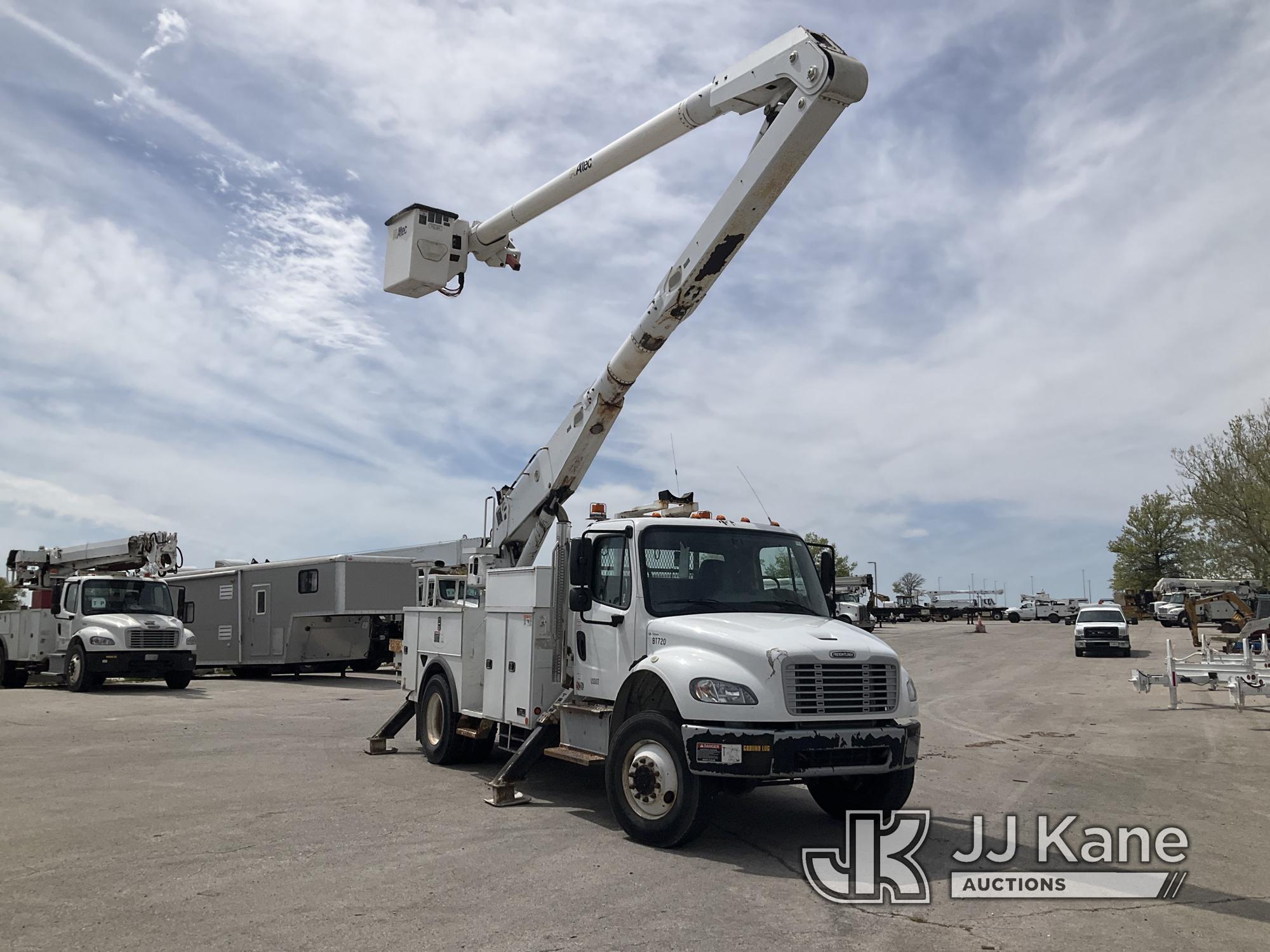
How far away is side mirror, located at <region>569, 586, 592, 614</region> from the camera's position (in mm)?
8406

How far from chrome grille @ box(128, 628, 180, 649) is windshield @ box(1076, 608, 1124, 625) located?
27229 mm

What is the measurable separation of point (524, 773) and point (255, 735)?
605 cm

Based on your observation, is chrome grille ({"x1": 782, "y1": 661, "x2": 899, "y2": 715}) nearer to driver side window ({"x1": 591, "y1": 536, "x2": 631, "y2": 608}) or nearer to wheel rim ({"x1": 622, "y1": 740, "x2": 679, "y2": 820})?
wheel rim ({"x1": 622, "y1": 740, "x2": 679, "y2": 820})

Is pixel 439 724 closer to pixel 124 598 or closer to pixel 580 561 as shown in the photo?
pixel 580 561

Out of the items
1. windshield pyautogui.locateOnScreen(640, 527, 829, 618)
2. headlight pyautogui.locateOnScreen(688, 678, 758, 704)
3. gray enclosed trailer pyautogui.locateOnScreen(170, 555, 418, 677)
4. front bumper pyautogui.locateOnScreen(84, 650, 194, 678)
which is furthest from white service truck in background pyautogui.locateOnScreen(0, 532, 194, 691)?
headlight pyautogui.locateOnScreen(688, 678, 758, 704)

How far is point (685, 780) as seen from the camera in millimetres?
6848

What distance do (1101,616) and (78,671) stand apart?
2955 centimetres

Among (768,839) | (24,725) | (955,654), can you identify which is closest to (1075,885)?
(768,839)

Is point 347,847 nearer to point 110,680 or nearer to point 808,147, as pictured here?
point 808,147

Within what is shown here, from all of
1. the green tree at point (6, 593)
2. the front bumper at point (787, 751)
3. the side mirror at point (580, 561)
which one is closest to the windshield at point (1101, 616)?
the front bumper at point (787, 751)

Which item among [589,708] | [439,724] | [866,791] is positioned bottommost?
[866,791]

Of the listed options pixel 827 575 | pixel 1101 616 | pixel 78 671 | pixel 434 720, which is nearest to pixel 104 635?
pixel 78 671

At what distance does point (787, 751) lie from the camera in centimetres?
667

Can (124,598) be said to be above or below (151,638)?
above
